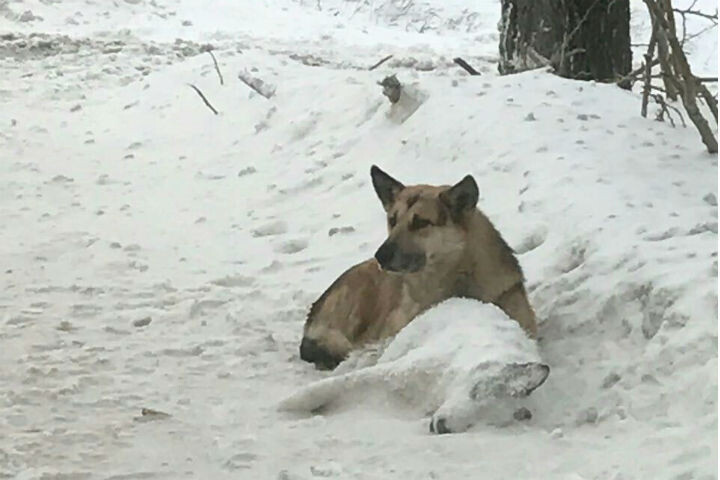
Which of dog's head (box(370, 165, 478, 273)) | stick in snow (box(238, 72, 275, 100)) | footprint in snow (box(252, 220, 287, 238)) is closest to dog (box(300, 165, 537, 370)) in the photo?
dog's head (box(370, 165, 478, 273))

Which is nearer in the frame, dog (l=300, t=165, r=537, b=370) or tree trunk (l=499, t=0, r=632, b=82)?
dog (l=300, t=165, r=537, b=370)

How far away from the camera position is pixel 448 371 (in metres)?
3.63

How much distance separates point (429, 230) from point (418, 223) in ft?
0.16

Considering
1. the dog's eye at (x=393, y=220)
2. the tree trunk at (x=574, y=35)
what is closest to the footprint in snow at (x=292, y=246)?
the dog's eye at (x=393, y=220)

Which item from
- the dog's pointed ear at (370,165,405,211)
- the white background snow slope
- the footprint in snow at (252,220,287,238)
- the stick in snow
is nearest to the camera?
the white background snow slope

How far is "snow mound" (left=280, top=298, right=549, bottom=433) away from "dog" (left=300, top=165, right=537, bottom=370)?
19 centimetres

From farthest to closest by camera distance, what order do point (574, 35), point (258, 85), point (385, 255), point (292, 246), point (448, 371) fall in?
point (258, 85) → point (574, 35) → point (292, 246) → point (385, 255) → point (448, 371)

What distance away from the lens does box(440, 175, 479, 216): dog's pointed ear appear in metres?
4.25

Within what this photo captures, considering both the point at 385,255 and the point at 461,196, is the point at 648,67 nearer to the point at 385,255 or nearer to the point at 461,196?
the point at 461,196

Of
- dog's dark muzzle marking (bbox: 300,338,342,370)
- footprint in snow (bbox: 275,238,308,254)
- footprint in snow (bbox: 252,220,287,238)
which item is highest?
dog's dark muzzle marking (bbox: 300,338,342,370)

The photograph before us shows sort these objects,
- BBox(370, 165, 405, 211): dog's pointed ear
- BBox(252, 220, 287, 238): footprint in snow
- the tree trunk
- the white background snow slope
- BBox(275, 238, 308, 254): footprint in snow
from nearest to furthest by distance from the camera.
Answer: the white background snow slope
BBox(370, 165, 405, 211): dog's pointed ear
BBox(275, 238, 308, 254): footprint in snow
BBox(252, 220, 287, 238): footprint in snow
the tree trunk

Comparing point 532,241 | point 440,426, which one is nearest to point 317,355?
point 440,426

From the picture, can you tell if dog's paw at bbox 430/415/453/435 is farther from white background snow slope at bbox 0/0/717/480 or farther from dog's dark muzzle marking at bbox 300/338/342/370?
dog's dark muzzle marking at bbox 300/338/342/370

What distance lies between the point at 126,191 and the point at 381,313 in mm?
4026
